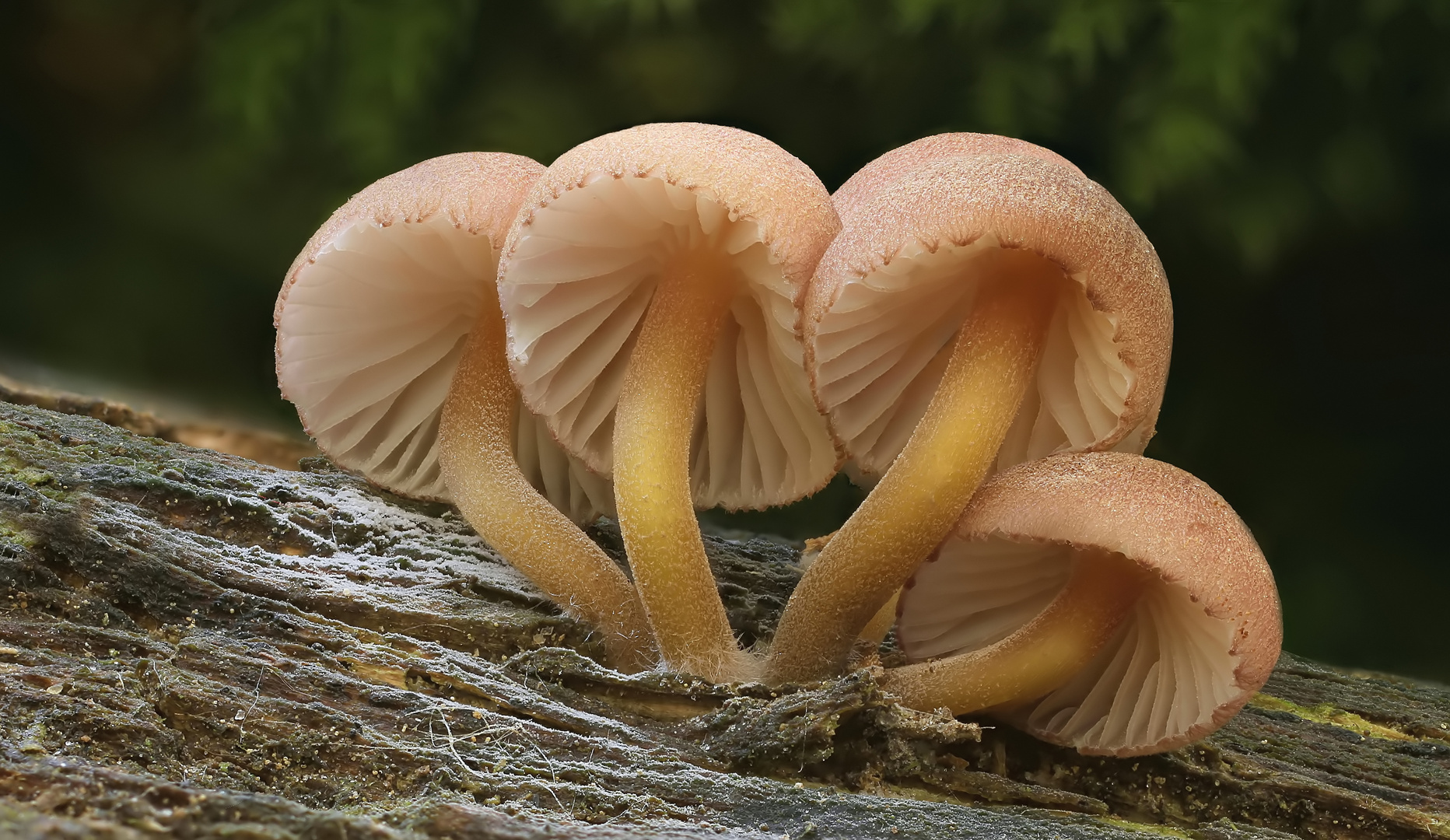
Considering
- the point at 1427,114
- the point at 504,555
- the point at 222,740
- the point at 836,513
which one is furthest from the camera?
the point at 836,513

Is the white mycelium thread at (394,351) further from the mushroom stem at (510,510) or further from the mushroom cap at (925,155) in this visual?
the mushroom cap at (925,155)

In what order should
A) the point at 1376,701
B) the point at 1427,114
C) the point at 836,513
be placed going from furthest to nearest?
the point at 836,513
the point at 1427,114
the point at 1376,701

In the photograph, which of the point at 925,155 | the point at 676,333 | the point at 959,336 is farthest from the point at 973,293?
the point at 676,333

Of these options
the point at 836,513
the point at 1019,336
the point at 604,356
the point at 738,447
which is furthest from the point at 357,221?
the point at 836,513

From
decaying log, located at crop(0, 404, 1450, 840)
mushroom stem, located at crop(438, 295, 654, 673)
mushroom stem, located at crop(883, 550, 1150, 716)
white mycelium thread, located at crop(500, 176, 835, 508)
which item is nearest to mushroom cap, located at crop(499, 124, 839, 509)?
white mycelium thread, located at crop(500, 176, 835, 508)

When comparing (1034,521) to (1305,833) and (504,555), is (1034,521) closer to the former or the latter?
(1305,833)

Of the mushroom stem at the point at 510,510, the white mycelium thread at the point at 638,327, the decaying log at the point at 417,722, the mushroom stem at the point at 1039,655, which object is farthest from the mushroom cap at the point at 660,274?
the mushroom stem at the point at 1039,655

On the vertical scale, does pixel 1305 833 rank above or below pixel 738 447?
below
